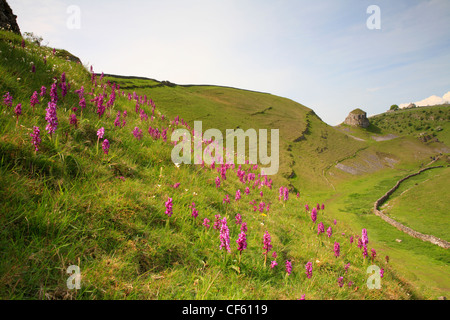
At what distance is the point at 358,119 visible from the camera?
119000mm

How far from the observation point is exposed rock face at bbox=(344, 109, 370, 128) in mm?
118312

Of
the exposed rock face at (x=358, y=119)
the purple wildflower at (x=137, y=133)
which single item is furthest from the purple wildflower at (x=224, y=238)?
the exposed rock face at (x=358, y=119)

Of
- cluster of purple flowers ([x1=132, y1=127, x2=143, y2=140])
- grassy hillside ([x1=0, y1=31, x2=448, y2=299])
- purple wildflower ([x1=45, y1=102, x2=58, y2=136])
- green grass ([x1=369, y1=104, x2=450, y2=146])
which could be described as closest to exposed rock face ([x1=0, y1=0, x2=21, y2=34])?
grassy hillside ([x1=0, y1=31, x2=448, y2=299])

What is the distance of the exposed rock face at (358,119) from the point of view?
118m

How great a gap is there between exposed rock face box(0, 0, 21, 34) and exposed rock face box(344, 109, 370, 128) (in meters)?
137

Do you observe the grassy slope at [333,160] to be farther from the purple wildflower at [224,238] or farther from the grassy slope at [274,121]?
the purple wildflower at [224,238]

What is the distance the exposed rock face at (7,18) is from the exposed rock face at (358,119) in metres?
137

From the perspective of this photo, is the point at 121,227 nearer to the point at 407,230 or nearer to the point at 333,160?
the point at 407,230

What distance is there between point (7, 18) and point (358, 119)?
13935cm

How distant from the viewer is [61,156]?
3959mm

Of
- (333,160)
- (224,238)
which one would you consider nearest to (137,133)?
(224,238)
